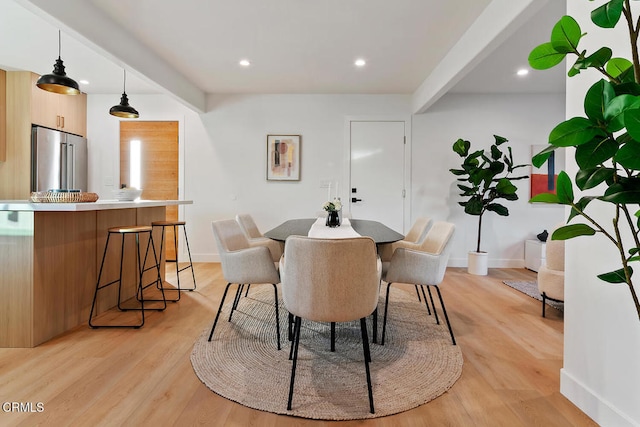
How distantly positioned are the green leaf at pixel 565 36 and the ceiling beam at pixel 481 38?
4.33 ft

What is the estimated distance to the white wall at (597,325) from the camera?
1.35 metres

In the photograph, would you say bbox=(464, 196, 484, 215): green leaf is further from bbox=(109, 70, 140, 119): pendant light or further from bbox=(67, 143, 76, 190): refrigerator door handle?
bbox=(67, 143, 76, 190): refrigerator door handle

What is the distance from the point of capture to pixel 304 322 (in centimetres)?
264

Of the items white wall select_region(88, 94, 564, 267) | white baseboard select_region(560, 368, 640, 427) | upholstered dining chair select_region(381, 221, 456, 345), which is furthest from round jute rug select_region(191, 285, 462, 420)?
white wall select_region(88, 94, 564, 267)

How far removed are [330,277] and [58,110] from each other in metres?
5.02

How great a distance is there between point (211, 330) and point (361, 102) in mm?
3829

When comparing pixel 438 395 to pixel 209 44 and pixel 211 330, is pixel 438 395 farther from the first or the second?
pixel 209 44

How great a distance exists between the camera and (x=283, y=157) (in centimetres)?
488

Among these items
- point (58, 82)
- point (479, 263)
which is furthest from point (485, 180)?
point (58, 82)

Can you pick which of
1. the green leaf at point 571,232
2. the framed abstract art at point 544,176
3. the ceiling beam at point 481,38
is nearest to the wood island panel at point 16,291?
the green leaf at point 571,232

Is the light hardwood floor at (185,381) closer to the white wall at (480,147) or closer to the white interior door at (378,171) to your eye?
the white wall at (480,147)

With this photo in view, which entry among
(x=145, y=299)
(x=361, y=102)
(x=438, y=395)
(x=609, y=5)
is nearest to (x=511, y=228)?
(x=361, y=102)

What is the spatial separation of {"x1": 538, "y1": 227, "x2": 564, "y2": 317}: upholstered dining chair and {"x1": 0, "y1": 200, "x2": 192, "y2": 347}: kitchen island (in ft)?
11.7

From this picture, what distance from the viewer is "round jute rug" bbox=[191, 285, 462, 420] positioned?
1.61 m
